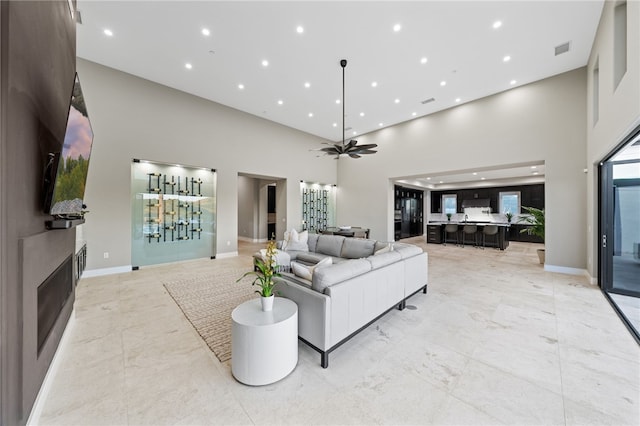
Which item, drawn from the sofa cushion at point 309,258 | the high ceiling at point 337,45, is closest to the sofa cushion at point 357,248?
the sofa cushion at point 309,258

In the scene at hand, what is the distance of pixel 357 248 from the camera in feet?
16.0

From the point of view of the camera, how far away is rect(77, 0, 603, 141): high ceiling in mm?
3717

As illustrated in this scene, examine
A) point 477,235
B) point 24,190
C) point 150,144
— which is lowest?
point 477,235

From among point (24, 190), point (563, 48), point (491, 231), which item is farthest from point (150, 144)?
point (491, 231)

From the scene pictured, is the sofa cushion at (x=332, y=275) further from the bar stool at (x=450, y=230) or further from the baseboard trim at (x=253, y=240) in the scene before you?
the bar stool at (x=450, y=230)

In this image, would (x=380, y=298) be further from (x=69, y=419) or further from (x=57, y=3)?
(x=57, y=3)

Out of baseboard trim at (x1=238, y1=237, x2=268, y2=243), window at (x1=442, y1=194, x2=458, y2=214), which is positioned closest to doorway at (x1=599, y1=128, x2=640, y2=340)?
window at (x1=442, y1=194, x2=458, y2=214)

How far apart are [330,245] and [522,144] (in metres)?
5.52

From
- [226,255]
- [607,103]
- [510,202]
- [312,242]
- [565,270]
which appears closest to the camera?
[607,103]

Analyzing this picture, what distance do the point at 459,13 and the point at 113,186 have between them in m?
7.64

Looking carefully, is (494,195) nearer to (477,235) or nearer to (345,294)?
(477,235)

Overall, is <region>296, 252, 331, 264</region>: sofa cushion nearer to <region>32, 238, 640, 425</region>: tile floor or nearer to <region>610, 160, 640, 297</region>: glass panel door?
<region>32, 238, 640, 425</region>: tile floor

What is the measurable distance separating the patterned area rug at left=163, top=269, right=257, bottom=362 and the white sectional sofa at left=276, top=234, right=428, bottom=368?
860mm

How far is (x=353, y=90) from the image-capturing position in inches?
243
